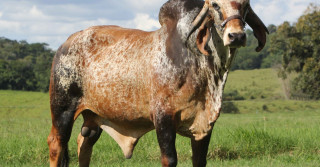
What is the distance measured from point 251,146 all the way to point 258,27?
3949 mm

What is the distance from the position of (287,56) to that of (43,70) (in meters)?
31.1

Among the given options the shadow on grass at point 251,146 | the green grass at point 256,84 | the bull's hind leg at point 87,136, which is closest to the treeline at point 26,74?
the green grass at point 256,84

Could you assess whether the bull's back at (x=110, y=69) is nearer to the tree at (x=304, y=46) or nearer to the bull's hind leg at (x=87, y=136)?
the bull's hind leg at (x=87, y=136)

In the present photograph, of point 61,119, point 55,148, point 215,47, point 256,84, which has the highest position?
point 215,47

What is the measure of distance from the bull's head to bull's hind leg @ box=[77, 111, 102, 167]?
1.85m

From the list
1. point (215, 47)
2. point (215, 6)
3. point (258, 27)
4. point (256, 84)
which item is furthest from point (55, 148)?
point (256, 84)

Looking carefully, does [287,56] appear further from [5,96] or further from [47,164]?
[5,96]

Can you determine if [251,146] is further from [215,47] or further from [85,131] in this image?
[215,47]

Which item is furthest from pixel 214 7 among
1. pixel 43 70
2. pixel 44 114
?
pixel 43 70

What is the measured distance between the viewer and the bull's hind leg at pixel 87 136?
5.00 meters

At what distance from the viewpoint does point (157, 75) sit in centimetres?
386

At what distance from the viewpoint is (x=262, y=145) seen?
7.41 m

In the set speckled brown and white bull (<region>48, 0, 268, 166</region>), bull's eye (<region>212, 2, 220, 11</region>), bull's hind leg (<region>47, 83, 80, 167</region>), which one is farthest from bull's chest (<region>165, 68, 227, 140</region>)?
bull's hind leg (<region>47, 83, 80, 167</region>)

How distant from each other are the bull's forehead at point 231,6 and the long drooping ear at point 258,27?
0.97ft
